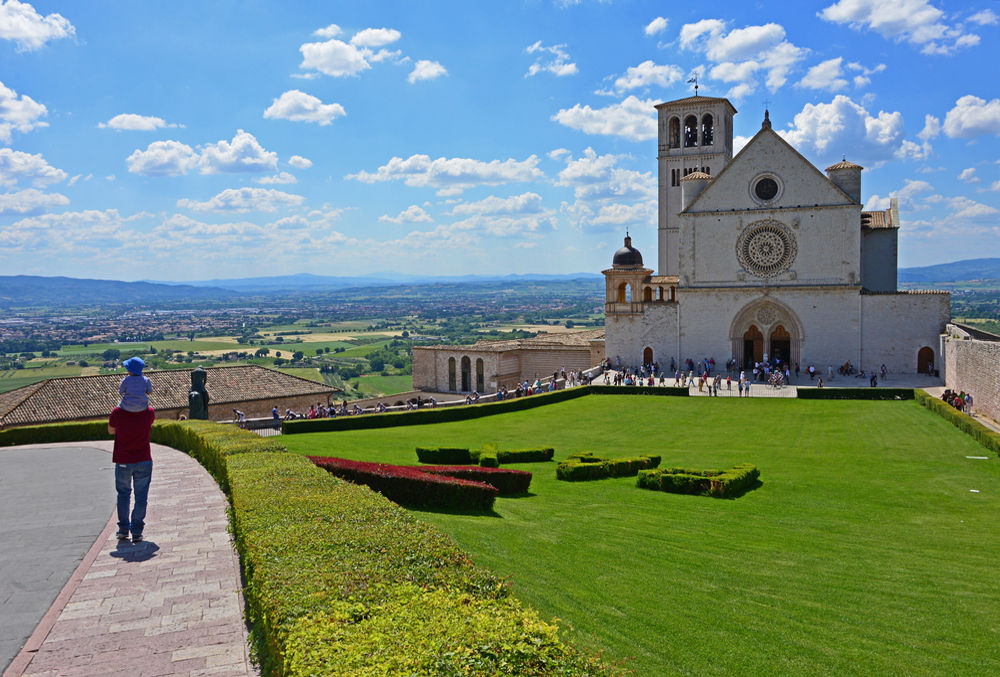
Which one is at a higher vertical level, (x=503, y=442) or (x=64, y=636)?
(x=64, y=636)

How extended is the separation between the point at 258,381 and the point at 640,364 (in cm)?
2333

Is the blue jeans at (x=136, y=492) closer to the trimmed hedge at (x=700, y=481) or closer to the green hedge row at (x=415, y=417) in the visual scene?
the trimmed hedge at (x=700, y=481)

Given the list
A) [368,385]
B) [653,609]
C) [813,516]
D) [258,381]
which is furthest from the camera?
[368,385]

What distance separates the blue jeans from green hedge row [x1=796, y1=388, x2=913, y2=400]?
31723 millimetres

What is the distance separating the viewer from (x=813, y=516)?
44.2ft

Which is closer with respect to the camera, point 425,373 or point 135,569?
point 135,569

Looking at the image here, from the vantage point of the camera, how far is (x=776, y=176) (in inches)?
1741

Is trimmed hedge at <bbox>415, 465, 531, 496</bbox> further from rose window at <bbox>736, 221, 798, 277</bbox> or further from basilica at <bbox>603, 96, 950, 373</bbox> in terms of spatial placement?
rose window at <bbox>736, 221, 798, 277</bbox>

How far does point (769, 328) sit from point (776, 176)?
8.91 meters

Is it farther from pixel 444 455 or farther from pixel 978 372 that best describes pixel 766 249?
pixel 444 455

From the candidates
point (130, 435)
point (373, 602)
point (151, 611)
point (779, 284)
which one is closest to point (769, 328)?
point (779, 284)

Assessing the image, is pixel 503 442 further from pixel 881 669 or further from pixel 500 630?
pixel 500 630

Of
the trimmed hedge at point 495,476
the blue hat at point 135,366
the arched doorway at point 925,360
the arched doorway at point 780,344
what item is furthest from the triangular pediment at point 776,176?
the blue hat at point 135,366

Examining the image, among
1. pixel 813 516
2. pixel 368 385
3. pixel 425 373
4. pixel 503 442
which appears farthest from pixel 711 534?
pixel 368 385
